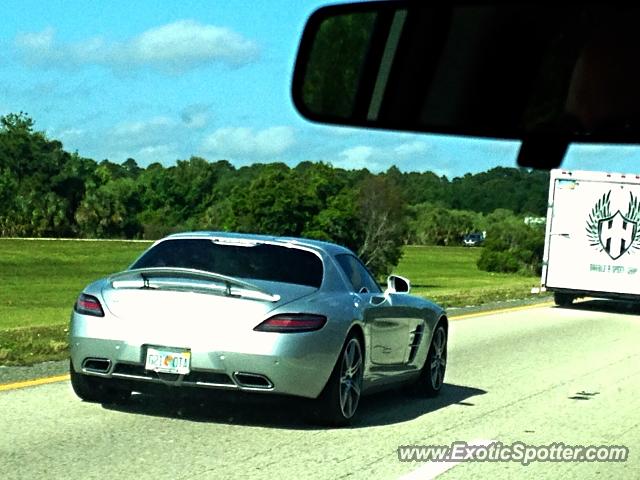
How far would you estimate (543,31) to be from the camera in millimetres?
2857

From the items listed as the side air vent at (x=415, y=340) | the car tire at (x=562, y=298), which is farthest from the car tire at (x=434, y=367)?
the car tire at (x=562, y=298)

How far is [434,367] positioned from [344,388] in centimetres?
245

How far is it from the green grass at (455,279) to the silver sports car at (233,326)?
1669 cm

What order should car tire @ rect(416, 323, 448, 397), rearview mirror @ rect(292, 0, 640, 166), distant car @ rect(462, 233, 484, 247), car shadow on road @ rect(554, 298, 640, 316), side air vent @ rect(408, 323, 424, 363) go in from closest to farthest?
rearview mirror @ rect(292, 0, 640, 166), side air vent @ rect(408, 323, 424, 363), car tire @ rect(416, 323, 448, 397), car shadow on road @ rect(554, 298, 640, 316), distant car @ rect(462, 233, 484, 247)

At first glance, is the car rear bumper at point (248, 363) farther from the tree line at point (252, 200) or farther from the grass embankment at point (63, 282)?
the grass embankment at point (63, 282)

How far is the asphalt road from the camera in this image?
7738 millimetres

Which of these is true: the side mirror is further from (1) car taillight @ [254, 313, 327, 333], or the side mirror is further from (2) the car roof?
(1) car taillight @ [254, 313, 327, 333]

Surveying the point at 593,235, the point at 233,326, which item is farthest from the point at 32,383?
the point at 593,235

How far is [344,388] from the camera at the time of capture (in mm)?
9531

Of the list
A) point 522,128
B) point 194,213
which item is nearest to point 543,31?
point 522,128

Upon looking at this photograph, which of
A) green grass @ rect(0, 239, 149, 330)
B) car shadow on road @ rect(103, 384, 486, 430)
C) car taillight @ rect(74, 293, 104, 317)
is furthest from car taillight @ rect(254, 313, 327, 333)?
green grass @ rect(0, 239, 149, 330)

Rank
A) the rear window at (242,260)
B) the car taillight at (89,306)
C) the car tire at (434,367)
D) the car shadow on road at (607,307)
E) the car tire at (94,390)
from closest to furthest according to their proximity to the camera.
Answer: the car taillight at (89,306), the car tire at (94,390), the rear window at (242,260), the car tire at (434,367), the car shadow on road at (607,307)

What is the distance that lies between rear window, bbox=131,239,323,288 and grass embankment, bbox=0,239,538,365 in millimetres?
3142

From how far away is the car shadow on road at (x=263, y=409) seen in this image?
9.16m
